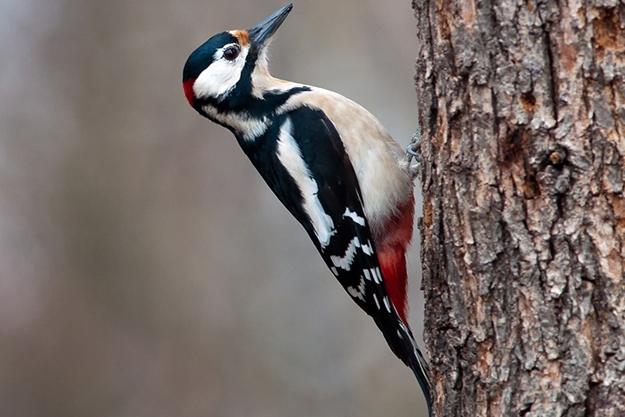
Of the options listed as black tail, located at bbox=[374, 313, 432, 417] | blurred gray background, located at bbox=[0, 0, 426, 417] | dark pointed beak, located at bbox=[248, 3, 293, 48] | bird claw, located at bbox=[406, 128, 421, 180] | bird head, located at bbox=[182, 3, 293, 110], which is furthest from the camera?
blurred gray background, located at bbox=[0, 0, 426, 417]

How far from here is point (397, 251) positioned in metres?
3.15

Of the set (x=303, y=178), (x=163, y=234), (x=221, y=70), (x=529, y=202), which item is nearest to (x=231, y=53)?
(x=221, y=70)

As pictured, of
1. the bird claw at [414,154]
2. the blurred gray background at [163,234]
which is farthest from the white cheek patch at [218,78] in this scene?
the blurred gray background at [163,234]

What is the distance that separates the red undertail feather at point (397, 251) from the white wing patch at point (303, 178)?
9.5 inches

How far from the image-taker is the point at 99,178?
5.50 m

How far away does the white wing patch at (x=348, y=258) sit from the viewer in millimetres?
3057

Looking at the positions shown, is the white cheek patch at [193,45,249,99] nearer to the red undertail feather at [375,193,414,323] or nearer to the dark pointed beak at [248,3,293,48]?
the dark pointed beak at [248,3,293,48]

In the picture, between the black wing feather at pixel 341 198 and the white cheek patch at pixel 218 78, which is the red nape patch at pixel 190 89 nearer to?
the white cheek patch at pixel 218 78

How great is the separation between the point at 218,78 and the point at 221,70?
39 mm

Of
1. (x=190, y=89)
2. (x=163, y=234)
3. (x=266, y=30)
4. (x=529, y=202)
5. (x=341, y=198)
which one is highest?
(x=163, y=234)

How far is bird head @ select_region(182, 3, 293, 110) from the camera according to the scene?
3.19m

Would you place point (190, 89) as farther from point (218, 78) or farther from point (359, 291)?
point (359, 291)

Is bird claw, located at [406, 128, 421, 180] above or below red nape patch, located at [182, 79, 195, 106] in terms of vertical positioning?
below

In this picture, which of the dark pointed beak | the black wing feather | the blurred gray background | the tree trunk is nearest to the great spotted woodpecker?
the black wing feather
